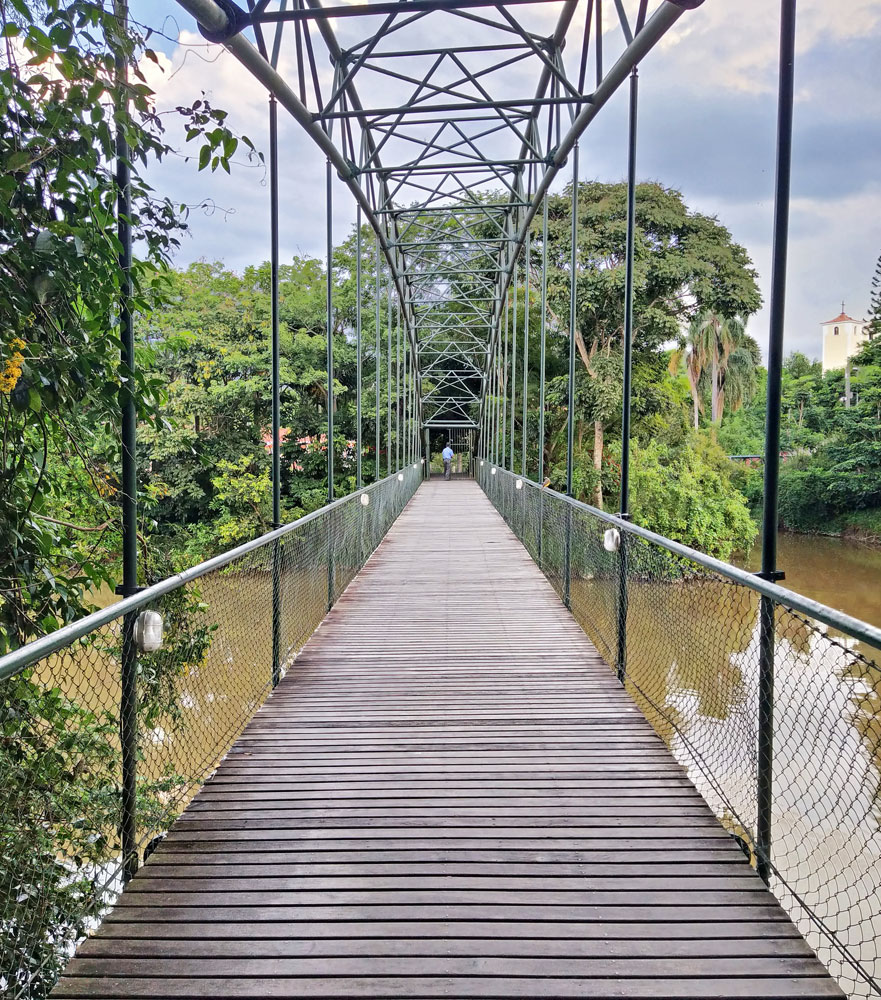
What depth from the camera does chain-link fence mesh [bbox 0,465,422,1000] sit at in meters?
1.86

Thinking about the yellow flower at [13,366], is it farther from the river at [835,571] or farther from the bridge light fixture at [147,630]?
the river at [835,571]

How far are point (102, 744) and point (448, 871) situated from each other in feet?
4.23

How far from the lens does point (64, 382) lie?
2.06 meters

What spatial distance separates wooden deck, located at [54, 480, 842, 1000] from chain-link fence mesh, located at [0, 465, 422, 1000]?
14cm

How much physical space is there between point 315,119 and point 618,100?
17.5 meters

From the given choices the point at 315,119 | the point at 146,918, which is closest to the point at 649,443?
the point at 315,119

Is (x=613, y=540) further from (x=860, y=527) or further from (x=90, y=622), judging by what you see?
(x=860, y=527)

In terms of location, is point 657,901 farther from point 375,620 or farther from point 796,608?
point 375,620

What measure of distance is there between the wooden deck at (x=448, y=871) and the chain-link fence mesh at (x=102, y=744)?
135 mm

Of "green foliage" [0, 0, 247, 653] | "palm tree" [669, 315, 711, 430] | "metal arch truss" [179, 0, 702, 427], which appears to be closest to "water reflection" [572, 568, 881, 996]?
"green foliage" [0, 0, 247, 653]

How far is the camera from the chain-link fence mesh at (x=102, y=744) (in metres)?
1.86

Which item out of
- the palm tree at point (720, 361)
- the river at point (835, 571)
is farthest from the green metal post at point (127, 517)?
the palm tree at point (720, 361)

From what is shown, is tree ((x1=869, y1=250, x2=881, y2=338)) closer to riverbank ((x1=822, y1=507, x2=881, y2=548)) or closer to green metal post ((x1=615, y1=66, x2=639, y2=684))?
riverbank ((x1=822, y1=507, x2=881, y2=548))

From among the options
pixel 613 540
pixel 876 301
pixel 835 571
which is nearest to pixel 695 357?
pixel 876 301
